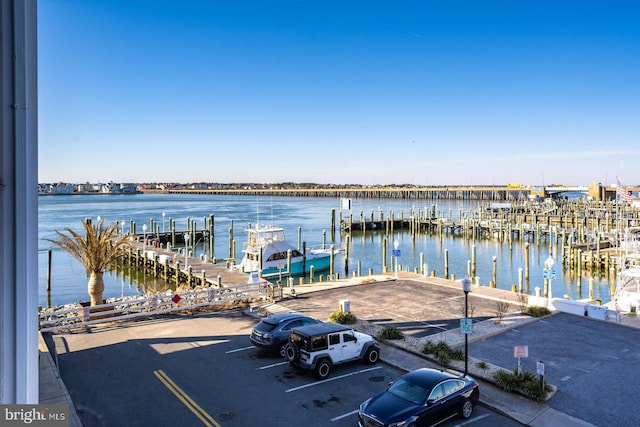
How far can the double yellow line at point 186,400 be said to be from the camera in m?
11.0

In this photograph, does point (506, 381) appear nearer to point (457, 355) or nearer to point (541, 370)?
point (541, 370)

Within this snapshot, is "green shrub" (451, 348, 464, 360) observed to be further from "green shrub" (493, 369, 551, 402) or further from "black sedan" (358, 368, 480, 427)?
"black sedan" (358, 368, 480, 427)

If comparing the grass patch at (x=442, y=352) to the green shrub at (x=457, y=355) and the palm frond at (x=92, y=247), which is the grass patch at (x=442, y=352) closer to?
the green shrub at (x=457, y=355)

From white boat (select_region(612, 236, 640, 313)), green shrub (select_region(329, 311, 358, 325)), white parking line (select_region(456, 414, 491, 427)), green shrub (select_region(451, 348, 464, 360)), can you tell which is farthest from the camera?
white boat (select_region(612, 236, 640, 313))

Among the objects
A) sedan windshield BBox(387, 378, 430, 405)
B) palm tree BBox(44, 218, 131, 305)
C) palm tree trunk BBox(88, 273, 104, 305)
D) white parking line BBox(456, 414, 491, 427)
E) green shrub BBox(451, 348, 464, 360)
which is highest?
palm tree BBox(44, 218, 131, 305)

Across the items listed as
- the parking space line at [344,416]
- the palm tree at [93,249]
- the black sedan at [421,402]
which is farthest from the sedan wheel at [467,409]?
the palm tree at [93,249]

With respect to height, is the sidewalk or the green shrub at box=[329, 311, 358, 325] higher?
the sidewalk

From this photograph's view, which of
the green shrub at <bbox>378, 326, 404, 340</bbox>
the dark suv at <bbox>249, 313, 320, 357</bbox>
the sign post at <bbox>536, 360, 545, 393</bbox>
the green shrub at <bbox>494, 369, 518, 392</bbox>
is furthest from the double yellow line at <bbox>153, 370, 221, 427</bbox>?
the sign post at <bbox>536, 360, 545, 393</bbox>

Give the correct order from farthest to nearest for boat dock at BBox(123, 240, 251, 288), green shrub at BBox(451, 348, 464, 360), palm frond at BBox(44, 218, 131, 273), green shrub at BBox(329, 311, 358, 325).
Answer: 1. boat dock at BBox(123, 240, 251, 288)
2. green shrub at BBox(329, 311, 358, 325)
3. palm frond at BBox(44, 218, 131, 273)
4. green shrub at BBox(451, 348, 464, 360)

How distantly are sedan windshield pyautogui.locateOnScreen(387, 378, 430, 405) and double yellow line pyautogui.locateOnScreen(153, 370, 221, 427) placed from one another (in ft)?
15.1

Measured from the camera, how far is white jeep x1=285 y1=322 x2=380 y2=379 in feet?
44.8

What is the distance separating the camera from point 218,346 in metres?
16.7

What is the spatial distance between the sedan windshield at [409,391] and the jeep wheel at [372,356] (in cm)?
373

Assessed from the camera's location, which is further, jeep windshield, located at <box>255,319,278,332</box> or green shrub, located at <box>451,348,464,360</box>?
jeep windshield, located at <box>255,319,278,332</box>
